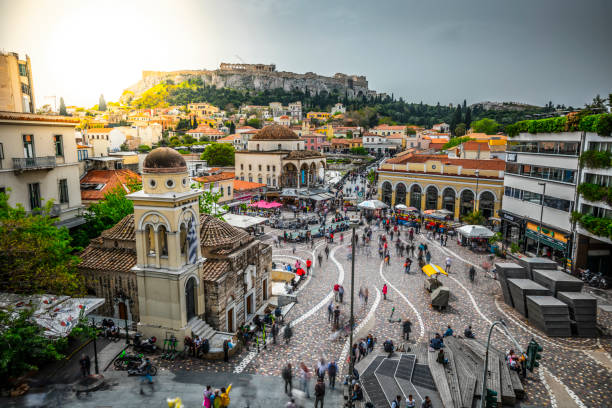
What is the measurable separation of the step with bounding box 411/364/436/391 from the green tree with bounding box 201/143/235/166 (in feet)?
199

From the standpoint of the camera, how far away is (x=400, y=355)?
1498 cm

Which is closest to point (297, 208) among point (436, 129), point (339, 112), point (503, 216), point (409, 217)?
point (409, 217)

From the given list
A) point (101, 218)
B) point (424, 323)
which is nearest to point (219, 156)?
point (101, 218)

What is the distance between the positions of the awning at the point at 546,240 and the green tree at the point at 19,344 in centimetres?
2988

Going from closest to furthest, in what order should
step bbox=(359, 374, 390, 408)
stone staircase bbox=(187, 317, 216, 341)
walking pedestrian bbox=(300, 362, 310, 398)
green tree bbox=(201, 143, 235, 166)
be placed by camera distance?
1. step bbox=(359, 374, 390, 408)
2. walking pedestrian bbox=(300, 362, 310, 398)
3. stone staircase bbox=(187, 317, 216, 341)
4. green tree bbox=(201, 143, 235, 166)

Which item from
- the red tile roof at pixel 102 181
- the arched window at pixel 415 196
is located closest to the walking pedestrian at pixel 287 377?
the red tile roof at pixel 102 181

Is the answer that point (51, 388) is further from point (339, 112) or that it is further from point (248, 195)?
point (339, 112)

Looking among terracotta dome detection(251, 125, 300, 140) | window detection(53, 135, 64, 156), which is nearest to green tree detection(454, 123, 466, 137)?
terracotta dome detection(251, 125, 300, 140)

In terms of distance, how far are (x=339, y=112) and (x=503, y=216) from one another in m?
122

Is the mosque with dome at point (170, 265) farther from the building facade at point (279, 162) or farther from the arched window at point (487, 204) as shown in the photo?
the building facade at point (279, 162)

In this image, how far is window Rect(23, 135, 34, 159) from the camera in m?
21.4

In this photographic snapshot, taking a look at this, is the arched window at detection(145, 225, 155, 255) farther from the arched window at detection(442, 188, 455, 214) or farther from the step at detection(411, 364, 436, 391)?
the arched window at detection(442, 188, 455, 214)

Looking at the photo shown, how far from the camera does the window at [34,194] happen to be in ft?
72.1

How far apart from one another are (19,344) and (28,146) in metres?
14.3
